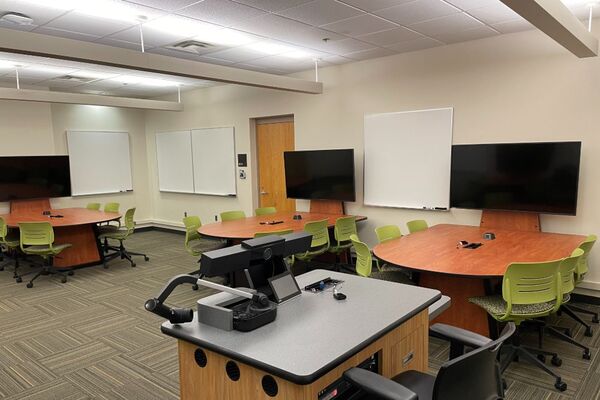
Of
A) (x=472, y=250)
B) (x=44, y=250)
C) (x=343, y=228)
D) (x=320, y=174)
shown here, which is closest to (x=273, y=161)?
(x=320, y=174)

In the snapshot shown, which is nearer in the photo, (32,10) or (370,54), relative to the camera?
(32,10)

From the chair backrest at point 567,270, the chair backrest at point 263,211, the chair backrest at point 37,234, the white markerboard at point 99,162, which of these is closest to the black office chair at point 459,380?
the chair backrest at point 567,270

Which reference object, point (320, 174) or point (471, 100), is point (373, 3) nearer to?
point (471, 100)

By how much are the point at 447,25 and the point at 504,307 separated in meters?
2.94

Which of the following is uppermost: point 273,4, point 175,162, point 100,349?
point 273,4

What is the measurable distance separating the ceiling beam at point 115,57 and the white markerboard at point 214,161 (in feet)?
9.09

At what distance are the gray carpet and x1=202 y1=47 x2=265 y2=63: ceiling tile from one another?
9.92 ft

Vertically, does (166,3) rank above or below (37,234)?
above

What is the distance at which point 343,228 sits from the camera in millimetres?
5391

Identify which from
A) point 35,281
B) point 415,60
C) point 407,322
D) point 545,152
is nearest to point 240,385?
point 407,322

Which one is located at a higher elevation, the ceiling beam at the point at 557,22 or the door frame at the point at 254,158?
the ceiling beam at the point at 557,22

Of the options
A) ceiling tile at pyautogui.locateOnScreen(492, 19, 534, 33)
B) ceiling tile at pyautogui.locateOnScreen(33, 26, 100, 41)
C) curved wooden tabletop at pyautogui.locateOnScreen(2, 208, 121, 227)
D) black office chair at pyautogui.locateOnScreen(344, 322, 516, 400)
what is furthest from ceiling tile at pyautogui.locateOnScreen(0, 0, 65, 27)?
ceiling tile at pyautogui.locateOnScreen(492, 19, 534, 33)

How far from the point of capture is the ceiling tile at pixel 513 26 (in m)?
4.34

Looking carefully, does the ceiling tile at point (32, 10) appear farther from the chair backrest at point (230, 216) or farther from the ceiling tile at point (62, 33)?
the chair backrest at point (230, 216)
